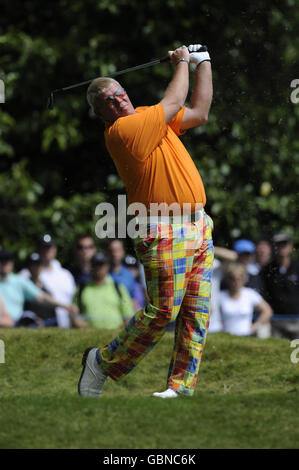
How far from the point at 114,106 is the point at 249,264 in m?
4.28

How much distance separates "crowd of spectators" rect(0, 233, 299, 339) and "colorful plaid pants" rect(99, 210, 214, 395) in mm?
2827

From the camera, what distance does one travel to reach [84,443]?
13.8ft

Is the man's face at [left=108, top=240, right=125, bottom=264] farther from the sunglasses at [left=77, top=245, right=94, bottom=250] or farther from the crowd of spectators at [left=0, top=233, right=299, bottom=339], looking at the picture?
the sunglasses at [left=77, top=245, right=94, bottom=250]

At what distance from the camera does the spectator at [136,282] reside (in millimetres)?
9066

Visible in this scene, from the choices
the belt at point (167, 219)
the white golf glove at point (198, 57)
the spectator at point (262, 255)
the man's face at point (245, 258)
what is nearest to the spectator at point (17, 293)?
the man's face at point (245, 258)

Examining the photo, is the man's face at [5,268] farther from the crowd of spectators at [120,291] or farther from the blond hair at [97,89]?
the blond hair at [97,89]

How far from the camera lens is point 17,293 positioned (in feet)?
28.8

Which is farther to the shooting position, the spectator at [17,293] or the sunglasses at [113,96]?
the spectator at [17,293]

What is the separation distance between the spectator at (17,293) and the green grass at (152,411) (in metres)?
1.88

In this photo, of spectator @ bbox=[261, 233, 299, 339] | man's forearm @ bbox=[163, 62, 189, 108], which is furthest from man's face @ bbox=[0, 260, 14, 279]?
man's forearm @ bbox=[163, 62, 189, 108]

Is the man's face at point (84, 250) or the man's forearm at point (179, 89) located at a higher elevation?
the man's forearm at point (179, 89)

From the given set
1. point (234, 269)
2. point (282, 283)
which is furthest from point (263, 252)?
point (234, 269)

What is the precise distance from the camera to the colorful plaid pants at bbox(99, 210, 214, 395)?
512 cm
